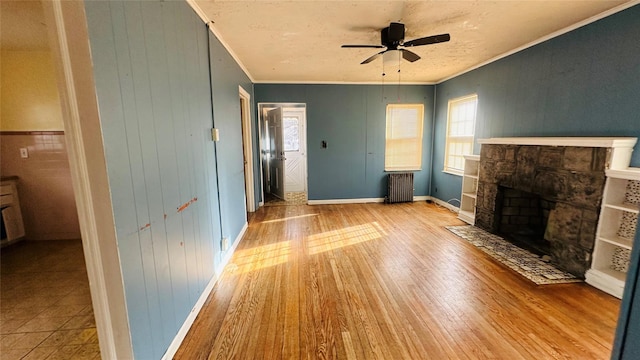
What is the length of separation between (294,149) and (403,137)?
2780 mm

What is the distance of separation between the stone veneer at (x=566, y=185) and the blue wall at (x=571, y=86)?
27 centimetres

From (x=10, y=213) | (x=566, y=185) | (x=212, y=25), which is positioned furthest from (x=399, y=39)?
(x=10, y=213)

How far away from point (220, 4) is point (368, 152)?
3.91 meters

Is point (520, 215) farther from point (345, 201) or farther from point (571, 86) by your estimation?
point (345, 201)

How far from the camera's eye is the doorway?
212 inches

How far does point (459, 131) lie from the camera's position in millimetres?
4738

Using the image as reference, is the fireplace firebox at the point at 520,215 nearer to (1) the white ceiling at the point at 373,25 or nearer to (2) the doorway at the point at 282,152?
(1) the white ceiling at the point at 373,25

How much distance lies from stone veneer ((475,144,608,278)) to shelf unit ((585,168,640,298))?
50mm

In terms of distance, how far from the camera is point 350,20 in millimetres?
2436

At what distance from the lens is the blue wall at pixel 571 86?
226 centimetres

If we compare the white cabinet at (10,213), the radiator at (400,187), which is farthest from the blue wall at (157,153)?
the radiator at (400,187)

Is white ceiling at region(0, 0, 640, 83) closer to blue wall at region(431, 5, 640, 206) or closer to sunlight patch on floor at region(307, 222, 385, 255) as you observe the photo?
blue wall at region(431, 5, 640, 206)

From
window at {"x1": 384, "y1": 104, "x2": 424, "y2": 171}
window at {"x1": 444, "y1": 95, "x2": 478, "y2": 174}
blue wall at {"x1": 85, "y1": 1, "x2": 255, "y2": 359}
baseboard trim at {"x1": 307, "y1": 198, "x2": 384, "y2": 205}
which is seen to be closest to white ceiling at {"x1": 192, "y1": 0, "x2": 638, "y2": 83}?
blue wall at {"x1": 85, "y1": 1, "x2": 255, "y2": 359}

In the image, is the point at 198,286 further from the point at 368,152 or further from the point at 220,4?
the point at 368,152
